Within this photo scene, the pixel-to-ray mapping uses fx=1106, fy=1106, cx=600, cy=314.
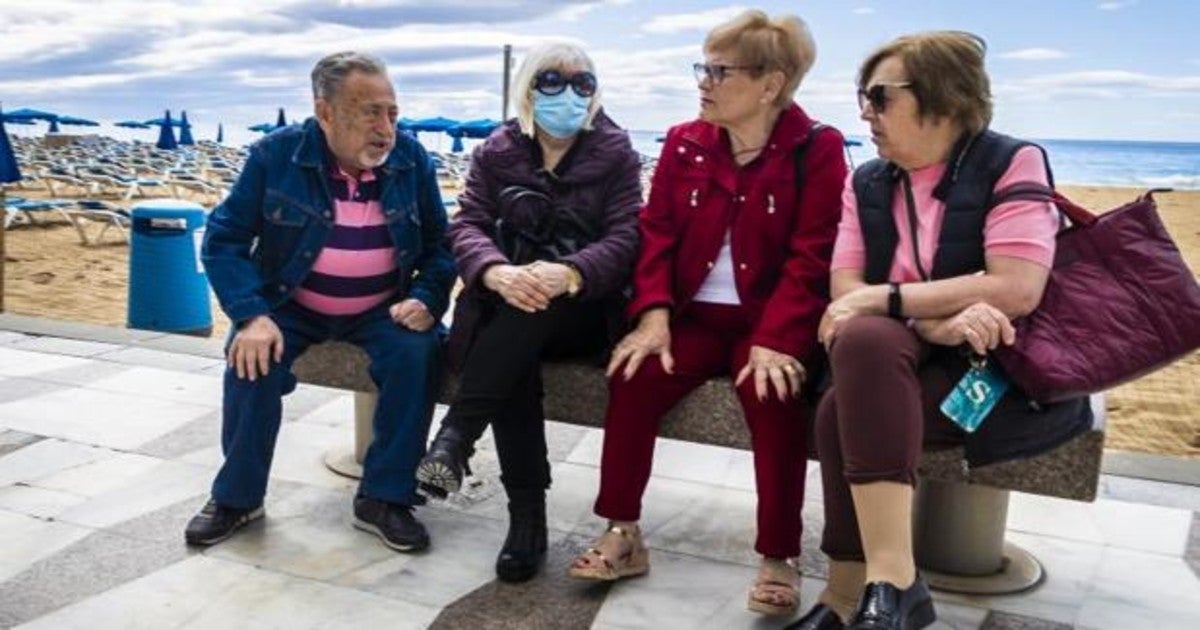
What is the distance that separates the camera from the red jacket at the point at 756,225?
3.03 metres

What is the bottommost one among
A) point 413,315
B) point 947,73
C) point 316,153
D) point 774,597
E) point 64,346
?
point 64,346

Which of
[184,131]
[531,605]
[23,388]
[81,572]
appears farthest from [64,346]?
[184,131]

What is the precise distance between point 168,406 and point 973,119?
3.75m

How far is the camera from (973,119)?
9.02 feet

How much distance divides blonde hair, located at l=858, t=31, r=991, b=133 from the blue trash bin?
5.86 metres

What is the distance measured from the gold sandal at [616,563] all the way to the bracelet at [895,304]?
1.04 m

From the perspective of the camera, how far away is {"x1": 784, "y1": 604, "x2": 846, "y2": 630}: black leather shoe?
2.75 metres

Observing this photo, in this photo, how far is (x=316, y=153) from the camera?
354 cm

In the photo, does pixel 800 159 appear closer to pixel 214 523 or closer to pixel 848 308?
pixel 848 308

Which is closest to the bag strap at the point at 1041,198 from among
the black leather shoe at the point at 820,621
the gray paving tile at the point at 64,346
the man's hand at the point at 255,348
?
the black leather shoe at the point at 820,621

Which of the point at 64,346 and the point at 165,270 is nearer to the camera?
the point at 64,346

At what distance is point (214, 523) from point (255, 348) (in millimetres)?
574

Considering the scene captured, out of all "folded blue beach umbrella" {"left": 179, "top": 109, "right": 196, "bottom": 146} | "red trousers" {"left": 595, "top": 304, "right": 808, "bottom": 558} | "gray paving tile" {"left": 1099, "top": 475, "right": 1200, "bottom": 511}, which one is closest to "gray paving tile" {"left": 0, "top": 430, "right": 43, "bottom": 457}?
"red trousers" {"left": 595, "top": 304, "right": 808, "bottom": 558}

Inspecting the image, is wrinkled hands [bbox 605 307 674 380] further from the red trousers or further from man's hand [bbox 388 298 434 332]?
man's hand [bbox 388 298 434 332]
